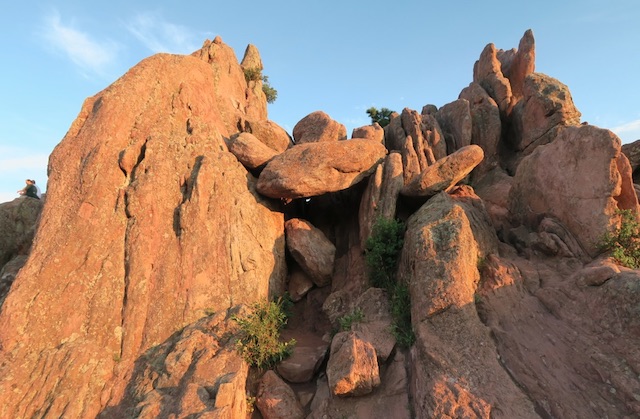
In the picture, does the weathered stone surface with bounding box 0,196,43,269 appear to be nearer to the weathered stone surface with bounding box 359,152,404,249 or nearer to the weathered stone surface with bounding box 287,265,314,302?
the weathered stone surface with bounding box 287,265,314,302

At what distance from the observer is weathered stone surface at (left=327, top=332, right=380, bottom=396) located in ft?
37.7

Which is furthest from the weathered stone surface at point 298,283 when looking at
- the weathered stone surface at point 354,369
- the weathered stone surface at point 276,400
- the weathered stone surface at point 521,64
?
the weathered stone surface at point 521,64

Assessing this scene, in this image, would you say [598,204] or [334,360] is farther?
[598,204]

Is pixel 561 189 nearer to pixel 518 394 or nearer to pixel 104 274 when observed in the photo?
pixel 518 394

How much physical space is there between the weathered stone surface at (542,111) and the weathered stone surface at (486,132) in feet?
5.47

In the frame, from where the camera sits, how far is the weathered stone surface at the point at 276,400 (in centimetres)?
1204

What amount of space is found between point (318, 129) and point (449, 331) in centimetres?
1688

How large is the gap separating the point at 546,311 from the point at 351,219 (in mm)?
11451

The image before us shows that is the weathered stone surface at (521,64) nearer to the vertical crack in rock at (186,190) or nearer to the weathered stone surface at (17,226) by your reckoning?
the vertical crack in rock at (186,190)

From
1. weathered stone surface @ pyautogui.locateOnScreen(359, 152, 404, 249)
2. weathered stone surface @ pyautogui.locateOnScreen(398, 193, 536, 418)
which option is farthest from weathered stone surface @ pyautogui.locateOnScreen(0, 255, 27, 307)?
weathered stone surface @ pyautogui.locateOnScreen(398, 193, 536, 418)

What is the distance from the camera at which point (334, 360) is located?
488 inches

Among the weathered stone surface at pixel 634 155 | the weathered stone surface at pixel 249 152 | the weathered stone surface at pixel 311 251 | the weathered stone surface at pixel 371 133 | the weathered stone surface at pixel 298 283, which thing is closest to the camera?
the weathered stone surface at pixel 311 251

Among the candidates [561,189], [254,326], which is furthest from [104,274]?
[561,189]

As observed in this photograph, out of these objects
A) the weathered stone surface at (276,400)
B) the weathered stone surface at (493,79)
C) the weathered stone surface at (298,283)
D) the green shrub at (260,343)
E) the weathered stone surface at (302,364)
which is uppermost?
the weathered stone surface at (493,79)
